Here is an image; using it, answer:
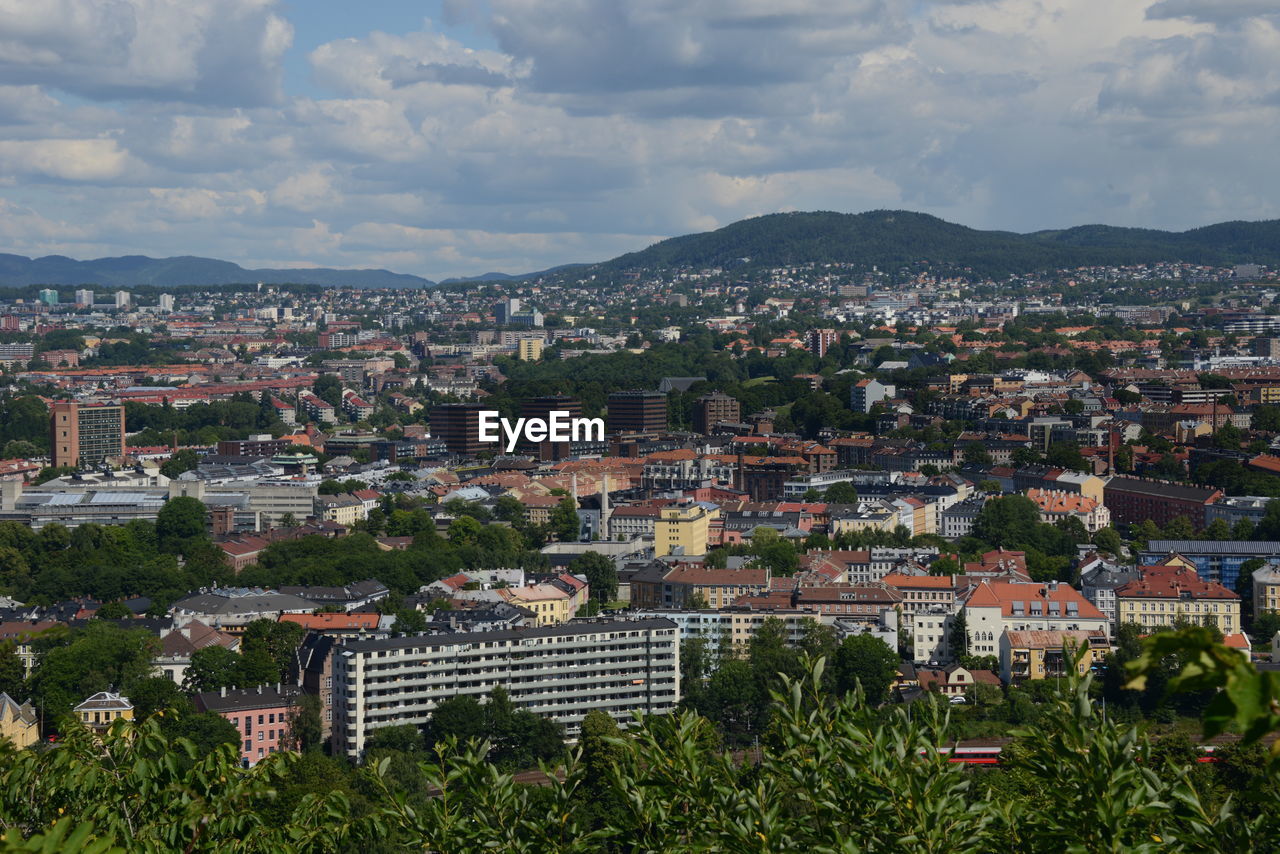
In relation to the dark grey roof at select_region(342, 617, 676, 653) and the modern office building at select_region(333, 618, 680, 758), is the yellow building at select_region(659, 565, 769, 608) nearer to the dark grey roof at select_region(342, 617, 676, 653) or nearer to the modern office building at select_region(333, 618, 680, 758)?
the dark grey roof at select_region(342, 617, 676, 653)

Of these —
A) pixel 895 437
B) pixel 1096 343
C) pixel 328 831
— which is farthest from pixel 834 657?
pixel 1096 343

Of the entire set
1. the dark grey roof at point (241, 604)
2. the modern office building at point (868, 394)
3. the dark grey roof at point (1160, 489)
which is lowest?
the dark grey roof at point (241, 604)

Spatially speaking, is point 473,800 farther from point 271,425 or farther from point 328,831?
point 271,425

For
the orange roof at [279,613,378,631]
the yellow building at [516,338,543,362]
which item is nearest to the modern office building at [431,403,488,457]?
the orange roof at [279,613,378,631]

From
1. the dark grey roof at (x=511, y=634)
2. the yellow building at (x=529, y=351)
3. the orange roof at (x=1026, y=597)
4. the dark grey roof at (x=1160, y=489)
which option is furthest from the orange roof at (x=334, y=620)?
the yellow building at (x=529, y=351)

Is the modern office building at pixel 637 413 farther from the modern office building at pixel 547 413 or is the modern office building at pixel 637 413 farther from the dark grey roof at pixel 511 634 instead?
the dark grey roof at pixel 511 634
